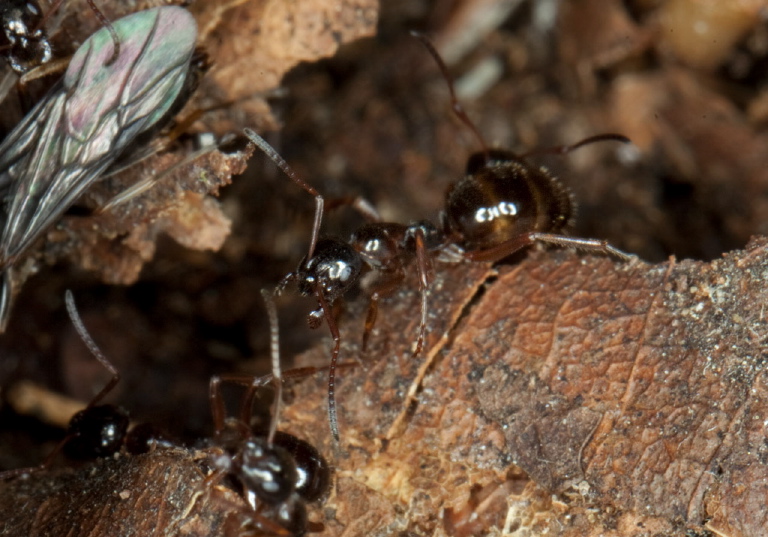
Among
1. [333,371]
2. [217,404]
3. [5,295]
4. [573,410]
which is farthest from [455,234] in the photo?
[5,295]

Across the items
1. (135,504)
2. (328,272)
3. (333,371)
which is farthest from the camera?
(328,272)

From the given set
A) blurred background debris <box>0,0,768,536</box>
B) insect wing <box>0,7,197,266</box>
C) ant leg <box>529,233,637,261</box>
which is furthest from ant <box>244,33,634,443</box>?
insect wing <box>0,7,197,266</box>

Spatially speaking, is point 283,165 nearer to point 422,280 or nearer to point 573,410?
point 422,280

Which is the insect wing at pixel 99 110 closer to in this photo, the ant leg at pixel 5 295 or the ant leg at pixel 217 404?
the ant leg at pixel 5 295

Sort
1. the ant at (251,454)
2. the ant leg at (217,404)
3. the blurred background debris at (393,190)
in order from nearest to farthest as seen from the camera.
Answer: the ant at (251,454)
the blurred background debris at (393,190)
the ant leg at (217,404)

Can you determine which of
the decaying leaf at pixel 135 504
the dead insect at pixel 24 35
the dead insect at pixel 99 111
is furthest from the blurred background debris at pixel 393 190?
the decaying leaf at pixel 135 504

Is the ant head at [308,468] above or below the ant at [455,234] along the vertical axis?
below

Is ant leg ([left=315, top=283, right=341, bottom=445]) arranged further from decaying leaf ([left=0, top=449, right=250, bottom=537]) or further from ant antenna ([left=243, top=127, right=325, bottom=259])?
decaying leaf ([left=0, top=449, right=250, bottom=537])
